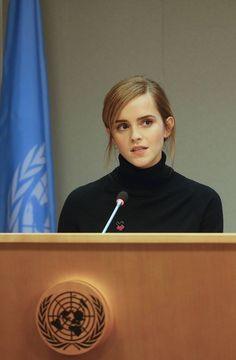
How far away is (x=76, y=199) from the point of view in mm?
1572

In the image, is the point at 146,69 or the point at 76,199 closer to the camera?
the point at 76,199

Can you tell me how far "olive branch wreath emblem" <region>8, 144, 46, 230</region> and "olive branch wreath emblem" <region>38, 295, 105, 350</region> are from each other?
74.0 inches

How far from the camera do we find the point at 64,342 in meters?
0.85

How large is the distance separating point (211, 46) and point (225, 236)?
7.67ft

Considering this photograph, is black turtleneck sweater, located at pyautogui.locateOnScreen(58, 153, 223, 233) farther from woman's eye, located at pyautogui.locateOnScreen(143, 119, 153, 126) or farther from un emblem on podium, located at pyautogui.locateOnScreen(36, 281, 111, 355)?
un emblem on podium, located at pyautogui.locateOnScreen(36, 281, 111, 355)

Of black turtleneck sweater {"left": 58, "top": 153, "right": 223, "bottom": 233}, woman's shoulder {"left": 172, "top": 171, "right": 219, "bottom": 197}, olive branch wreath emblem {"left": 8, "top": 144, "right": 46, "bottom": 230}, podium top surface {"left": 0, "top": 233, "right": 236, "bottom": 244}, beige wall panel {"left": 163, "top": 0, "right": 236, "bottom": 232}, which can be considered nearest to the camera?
podium top surface {"left": 0, "top": 233, "right": 236, "bottom": 244}

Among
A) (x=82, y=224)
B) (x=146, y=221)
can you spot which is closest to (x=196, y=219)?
(x=146, y=221)

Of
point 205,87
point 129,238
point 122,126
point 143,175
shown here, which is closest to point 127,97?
point 122,126

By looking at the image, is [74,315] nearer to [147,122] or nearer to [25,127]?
[147,122]

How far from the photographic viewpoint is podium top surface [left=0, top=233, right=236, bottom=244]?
0.82 meters

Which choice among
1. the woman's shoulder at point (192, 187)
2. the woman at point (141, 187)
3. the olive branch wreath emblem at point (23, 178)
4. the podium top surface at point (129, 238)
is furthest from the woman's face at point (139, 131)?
the olive branch wreath emblem at point (23, 178)

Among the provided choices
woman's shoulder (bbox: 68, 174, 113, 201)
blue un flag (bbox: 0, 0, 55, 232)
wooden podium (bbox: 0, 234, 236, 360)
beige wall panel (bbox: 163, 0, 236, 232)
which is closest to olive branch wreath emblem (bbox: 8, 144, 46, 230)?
blue un flag (bbox: 0, 0, 55, 232)

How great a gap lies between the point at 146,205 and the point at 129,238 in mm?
651

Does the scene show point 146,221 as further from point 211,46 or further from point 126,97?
point 211,46
